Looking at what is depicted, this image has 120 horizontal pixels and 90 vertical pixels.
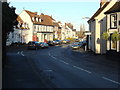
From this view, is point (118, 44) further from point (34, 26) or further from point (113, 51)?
point (34, 26)

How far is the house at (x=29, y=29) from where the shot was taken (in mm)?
66562

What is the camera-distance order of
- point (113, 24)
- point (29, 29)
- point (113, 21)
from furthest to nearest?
point (29, 29) < point (113, 24) < point (113, 21)

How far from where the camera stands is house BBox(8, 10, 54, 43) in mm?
66562

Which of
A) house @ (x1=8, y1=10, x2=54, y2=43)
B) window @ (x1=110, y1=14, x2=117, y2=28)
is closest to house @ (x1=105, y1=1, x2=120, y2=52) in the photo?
window @ (x1=110, y1=14, x2=117, y2=28)

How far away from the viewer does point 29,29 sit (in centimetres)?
7256

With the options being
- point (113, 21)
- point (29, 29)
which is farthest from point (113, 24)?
point (29, 29)

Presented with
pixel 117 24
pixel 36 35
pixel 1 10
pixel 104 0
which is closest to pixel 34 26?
pixel 36 35

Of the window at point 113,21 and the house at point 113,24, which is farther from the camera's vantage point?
the window at point 113,21

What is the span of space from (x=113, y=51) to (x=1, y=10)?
638 inches

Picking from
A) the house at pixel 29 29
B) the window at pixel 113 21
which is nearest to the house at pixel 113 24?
the window at pixel 113 21

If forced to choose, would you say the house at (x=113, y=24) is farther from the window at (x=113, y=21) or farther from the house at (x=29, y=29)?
the house at (x=29, y=29)

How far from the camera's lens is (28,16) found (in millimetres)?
73688

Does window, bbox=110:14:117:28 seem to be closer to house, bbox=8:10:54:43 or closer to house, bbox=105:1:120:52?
house, bbox=105:1:120:52

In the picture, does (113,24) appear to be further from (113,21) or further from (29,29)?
(29,29)
